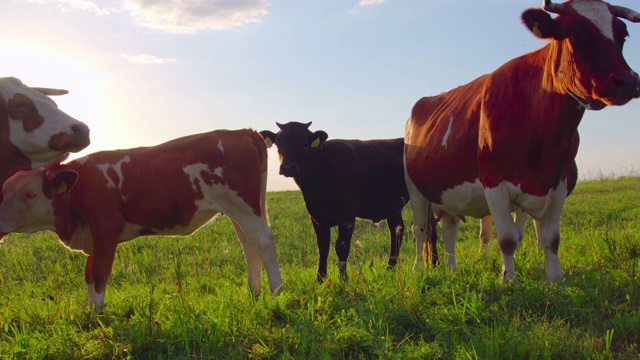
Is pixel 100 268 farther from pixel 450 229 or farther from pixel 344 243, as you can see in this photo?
pixel 450 229

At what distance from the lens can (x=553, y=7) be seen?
4.89 m

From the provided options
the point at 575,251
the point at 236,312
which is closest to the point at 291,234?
the point at 575,251

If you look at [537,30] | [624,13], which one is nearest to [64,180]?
[537,30]

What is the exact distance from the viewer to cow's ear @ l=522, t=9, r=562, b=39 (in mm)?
4879

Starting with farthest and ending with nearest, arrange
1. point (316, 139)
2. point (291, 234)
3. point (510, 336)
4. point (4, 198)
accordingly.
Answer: point (291, 234)
point (316, 139)
point (4, 198)
point (510, 336)

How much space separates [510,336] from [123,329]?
9.78 ft

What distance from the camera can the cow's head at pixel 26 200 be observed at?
6.19 metres

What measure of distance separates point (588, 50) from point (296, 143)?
3.80 metres

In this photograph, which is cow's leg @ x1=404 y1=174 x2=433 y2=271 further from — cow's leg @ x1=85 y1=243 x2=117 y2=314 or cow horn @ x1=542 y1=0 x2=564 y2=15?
cow's leg @ x1=85 y1=243 x2=117 y2=314

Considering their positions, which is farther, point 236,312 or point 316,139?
point 316,139

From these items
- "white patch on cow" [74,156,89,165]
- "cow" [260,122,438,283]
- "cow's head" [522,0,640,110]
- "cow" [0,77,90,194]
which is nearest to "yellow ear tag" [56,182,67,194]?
"white patch on cow" [74,156,89,165]

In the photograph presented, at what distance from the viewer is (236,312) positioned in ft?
15.5

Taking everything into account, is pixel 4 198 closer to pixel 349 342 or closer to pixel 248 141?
pixel 248 141

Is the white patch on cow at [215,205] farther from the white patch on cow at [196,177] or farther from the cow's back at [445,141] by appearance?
the cow's back at [445,141]
